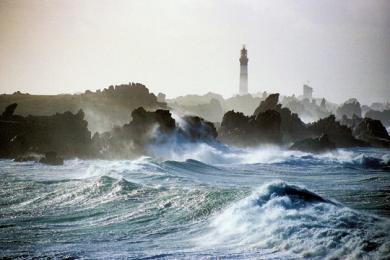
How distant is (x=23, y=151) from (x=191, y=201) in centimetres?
3050

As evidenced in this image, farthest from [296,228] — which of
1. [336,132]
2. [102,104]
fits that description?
[102,104]

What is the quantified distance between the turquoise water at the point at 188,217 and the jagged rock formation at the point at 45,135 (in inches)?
590

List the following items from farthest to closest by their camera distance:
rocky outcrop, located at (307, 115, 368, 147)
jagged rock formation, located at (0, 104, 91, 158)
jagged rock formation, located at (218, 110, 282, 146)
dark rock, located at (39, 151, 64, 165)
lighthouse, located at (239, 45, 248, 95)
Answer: lighthouse, located at (239, 45, 248, 95) → rocky outcrop, located at (307, 115, 368, 147) → jagged rock formation, located at (218, 110, 282, 146) → jagged rock formation, located at (0, 104, 91, 158) → dark rock, located at (39, 151, 64, 165)

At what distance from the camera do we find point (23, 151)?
44.1 m

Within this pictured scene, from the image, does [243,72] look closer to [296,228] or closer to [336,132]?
[336,132]

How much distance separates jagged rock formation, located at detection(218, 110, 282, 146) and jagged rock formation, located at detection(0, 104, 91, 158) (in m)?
22.0

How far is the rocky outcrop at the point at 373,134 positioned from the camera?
65.2 metres

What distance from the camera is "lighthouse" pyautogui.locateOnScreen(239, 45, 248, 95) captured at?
11898 centimetres

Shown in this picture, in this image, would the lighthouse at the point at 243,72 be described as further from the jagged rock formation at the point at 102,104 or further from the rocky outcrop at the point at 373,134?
the jagged rock formation at the point at 102,104

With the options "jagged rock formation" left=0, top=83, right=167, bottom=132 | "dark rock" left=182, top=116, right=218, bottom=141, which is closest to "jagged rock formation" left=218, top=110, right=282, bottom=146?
"dark rock" left=182, top=116, right=218, bottom=141

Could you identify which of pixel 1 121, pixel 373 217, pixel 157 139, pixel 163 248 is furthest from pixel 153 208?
pixel 1 121

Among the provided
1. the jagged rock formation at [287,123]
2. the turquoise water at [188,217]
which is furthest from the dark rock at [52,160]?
the jagged rock formation at [287,123]

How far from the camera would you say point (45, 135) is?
1804 inches

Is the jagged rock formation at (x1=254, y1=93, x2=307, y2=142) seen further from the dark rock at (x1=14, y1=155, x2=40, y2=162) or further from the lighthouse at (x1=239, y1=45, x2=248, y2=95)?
the lighthouse at (x1=239, y1=45, x2=248, y2=95)
